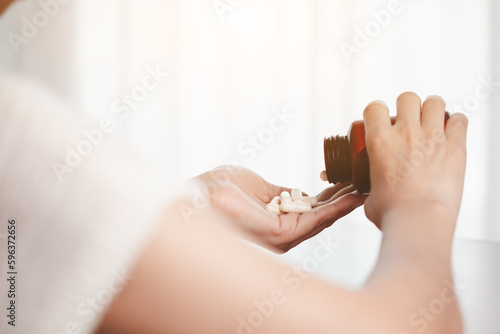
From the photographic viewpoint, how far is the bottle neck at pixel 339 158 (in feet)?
1.97

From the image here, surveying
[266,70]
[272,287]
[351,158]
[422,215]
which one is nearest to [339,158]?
[351,158]

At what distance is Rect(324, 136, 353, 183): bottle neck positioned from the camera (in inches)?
23.6

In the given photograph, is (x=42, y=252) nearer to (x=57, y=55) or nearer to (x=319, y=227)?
(x=319, y=227)

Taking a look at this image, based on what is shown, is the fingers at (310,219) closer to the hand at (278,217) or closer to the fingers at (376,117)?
the hand at (278,217)

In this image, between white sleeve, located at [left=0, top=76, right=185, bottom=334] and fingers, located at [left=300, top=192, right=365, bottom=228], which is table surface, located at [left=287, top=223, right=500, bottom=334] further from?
white sleeve, located at [left=0, top=76, right=185, bottom=334]

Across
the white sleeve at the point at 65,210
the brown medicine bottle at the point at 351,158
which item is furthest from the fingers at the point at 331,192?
the white sleeve at the point at 65,210

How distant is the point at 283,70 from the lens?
2.04 metres

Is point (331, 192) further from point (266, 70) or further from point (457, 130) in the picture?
point (266, 70)

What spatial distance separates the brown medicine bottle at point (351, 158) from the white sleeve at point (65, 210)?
1.07 feet

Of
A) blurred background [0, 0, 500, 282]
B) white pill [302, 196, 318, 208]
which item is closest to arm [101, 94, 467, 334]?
white pill [302, 196, 318, 208]

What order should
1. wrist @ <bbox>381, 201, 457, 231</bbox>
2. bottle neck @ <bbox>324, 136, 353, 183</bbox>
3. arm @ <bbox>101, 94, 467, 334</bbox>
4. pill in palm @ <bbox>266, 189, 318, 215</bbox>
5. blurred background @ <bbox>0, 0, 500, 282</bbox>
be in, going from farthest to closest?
blurred background @ <bbox>0, 0, 500, 282</bbox> → pill in palm @ <bbox>266, 189, 318, 215</bbox> → bottle neck @ <bbox>324, 136, 353, 183</bbox> → wrist @ <bbox>381, 201, 457, 231</bbox> → arm @ <bbox>101, 94, 467, 334</bbox>

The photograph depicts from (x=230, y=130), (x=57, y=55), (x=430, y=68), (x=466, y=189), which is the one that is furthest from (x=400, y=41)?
(x=57, y=55)

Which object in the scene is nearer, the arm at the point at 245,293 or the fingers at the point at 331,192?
the arm at the point at 245,293

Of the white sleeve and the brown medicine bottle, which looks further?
the brown medicine bottle
